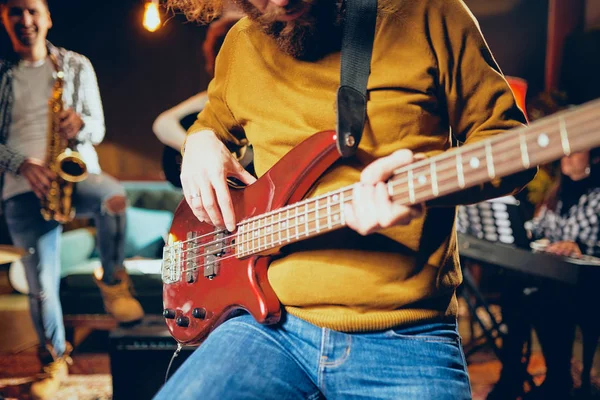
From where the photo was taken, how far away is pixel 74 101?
3883 mm

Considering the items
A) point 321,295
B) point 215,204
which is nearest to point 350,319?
point 321,295

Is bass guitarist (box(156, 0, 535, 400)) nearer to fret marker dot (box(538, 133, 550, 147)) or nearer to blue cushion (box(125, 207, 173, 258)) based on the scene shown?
fret marker dot (box(538, 133, 550, 147))

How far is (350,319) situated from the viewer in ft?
3.63

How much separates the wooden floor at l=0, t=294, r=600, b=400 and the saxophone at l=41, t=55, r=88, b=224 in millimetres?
916

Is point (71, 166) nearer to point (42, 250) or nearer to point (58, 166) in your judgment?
point (58, 166)

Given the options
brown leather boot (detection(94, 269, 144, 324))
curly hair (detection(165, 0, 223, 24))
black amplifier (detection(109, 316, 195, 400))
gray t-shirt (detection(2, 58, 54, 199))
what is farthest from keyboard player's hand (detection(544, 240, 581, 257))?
gray t-shirt (detection(2, 58, 54, 199))

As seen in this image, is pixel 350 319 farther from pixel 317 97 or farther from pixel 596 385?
pixel 596 385

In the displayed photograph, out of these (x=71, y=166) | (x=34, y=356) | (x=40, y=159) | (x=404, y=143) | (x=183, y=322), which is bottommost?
(x=34, y=356)

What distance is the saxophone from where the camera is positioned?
371cm

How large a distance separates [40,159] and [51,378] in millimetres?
1584

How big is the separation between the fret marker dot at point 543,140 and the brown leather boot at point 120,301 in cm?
374

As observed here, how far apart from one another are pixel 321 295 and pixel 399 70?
558 millimetres

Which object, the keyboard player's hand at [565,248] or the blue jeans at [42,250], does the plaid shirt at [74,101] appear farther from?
the keyboard player's hand at [565,248]

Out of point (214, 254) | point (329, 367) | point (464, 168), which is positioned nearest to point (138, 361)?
point (214, 254)
